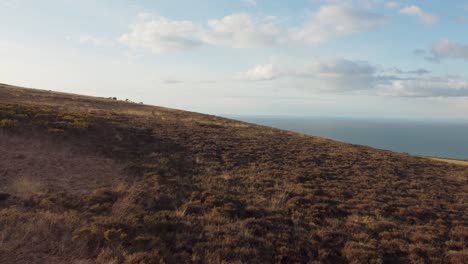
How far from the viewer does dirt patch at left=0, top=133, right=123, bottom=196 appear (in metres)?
11.8

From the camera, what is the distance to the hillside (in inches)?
316

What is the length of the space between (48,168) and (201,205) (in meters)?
8.09

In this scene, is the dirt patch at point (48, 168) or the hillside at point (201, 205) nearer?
the hillside at point (201, 205)

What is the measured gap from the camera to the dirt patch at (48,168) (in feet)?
38.7

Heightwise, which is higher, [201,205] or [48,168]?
[48,168]

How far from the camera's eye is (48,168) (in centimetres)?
1400

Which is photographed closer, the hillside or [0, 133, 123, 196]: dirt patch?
the hillside

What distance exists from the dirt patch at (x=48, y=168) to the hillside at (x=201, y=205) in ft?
0.15

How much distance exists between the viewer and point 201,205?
11.6m

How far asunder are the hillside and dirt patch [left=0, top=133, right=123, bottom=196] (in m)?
0.05

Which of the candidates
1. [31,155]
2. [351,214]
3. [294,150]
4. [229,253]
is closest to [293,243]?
[229,253]

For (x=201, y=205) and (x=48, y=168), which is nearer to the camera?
(x=201, y=205)

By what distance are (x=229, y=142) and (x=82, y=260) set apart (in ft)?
67.6

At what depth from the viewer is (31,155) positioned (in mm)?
15320
